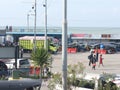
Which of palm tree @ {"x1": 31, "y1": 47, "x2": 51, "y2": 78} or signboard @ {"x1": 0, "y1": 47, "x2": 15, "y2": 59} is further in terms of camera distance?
signboard @ {"x1": 0, "y1": 47, "x2": 15, "y2": 59}

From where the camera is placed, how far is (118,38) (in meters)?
90.1

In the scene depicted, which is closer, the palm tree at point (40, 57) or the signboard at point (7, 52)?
the palm tree at point (40, 57)

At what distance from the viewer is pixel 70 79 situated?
2017 cm

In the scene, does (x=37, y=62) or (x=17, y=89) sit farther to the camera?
(x=37, y=62)

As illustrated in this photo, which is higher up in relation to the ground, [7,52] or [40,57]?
[7,52]

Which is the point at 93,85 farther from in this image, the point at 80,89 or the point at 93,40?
the point at 93,40

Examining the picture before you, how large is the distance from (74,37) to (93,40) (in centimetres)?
477

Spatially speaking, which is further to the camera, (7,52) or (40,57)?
(7,52)

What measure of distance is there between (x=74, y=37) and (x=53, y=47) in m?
27.7
